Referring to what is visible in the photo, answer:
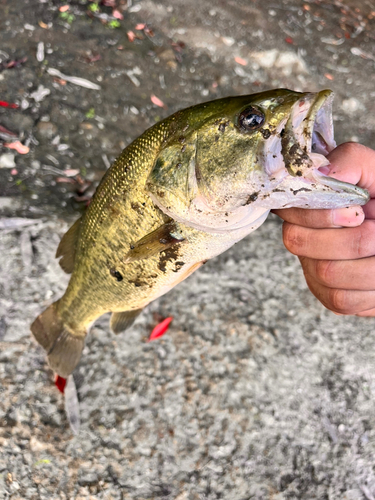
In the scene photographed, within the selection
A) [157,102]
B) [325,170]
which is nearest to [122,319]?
[325,170]

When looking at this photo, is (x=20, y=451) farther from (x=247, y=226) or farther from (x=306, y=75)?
(x=306, y=75)

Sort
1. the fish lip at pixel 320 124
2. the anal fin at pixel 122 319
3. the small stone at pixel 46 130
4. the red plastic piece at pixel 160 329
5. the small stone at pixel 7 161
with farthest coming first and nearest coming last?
1. the small stone at pixel 46 130
2. the small stone at pixel 7 161
3. the red plastic piece at pixel 160 329
4. the anal fin at pixel 122 319
5. the fish lip at pixel 320 124

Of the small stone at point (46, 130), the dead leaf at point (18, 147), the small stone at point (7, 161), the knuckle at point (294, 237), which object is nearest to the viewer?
the knuckle at point (294, 237)

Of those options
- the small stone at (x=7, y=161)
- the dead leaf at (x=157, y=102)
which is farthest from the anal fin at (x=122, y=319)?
the dead leaf at (x=157, y=102)

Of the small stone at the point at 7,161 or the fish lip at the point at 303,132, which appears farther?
the small stone at the point at 7,161

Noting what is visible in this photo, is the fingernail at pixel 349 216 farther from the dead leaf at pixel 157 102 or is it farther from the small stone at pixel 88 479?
the dead leaf at pixel 157 102

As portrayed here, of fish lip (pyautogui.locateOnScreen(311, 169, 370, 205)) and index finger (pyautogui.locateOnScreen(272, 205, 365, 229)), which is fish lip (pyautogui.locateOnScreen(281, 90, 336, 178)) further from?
index finger (pyautogui.locateOnScreen(272, 205, 365, 229))
